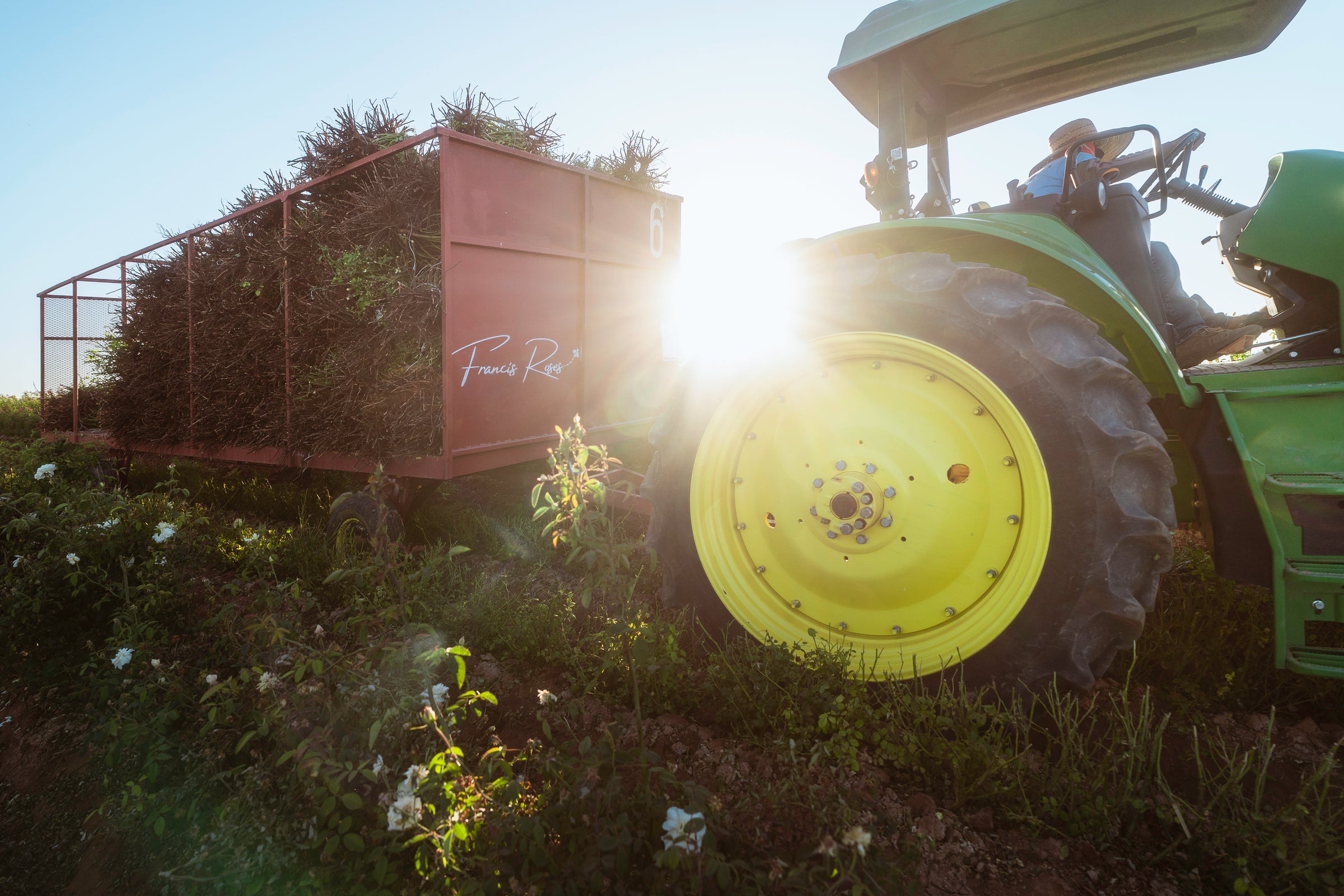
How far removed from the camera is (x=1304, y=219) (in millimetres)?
2201

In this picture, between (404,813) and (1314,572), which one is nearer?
(404,813)

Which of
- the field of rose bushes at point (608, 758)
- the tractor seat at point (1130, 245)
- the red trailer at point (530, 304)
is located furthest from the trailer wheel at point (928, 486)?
the red trailer at point (530, 304)

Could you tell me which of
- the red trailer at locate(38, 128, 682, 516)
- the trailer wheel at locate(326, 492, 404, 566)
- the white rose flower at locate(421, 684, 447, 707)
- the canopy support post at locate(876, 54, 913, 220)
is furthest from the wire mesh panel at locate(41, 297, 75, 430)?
the canopy support post at locate(876, 54, 913, 220)

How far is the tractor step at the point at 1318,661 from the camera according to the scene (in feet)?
5.35

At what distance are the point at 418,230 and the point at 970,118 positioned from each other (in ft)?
9.59

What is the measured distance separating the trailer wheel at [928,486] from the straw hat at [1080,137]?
116 cm

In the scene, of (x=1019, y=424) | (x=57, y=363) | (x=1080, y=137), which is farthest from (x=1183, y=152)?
(x=57, y=363)

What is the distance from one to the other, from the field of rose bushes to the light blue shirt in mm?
1686

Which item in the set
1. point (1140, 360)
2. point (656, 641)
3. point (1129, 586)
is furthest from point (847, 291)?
point (656, 641)

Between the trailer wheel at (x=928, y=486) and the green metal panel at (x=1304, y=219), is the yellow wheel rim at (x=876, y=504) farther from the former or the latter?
the green metal panel at (x=1304, y=219)

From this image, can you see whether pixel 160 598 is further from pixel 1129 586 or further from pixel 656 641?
pixel 1129 586

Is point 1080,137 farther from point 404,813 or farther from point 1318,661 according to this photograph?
point 404,813

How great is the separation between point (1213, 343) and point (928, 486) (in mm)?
1503

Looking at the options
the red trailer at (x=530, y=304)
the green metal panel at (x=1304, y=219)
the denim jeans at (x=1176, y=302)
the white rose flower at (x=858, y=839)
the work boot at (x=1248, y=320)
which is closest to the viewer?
the white rose flower at (x=858, y=839)
